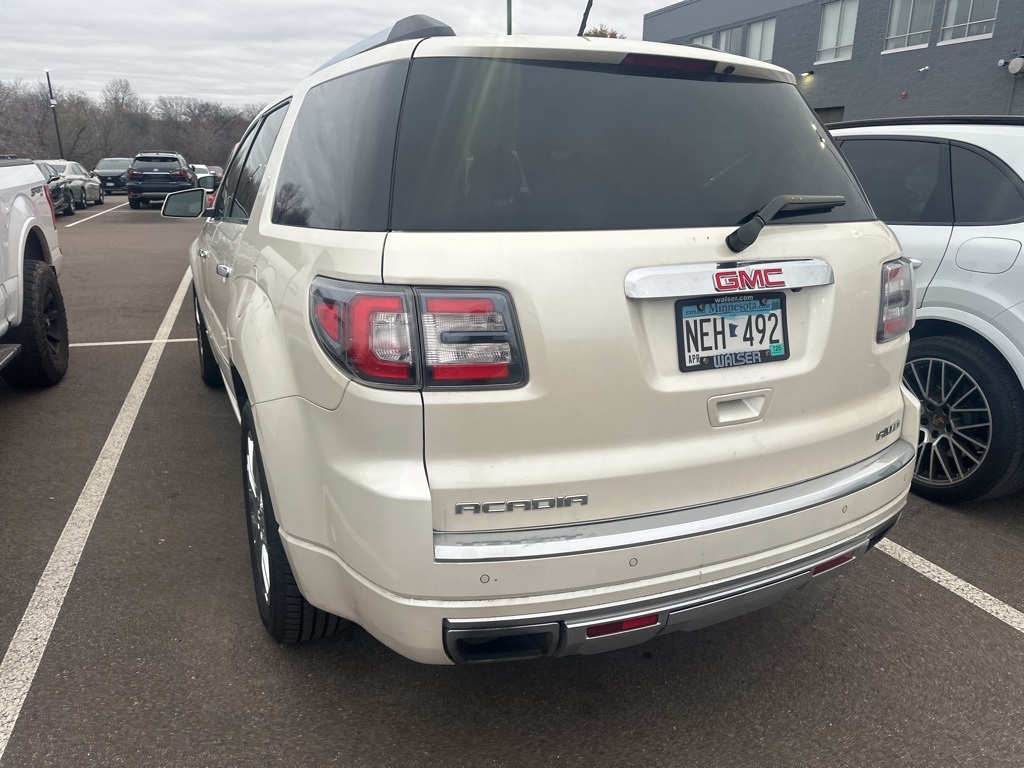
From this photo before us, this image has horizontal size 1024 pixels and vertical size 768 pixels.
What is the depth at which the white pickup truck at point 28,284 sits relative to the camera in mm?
4695

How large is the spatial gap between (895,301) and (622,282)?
988 mm

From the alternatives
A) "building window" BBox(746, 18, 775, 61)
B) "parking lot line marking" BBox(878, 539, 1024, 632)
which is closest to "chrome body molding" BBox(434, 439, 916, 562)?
"parking lot line marking" BBox(878, 539, 1024, 632)

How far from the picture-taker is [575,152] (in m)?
1.99

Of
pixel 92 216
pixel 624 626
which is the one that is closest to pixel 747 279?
pixel 624 626

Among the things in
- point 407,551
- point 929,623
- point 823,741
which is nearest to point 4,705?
point 407,551

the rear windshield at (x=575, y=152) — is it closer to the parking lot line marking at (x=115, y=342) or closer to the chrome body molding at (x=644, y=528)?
the chrome body molding at (x=644, y=528)

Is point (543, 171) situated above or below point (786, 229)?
above

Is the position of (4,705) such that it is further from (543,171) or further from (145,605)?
(543,171)

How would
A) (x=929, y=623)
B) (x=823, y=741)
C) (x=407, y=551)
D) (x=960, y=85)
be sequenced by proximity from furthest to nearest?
1. (x=960, y=85)
2. (x=929, y=623)
3. (x=823, y=741)
4. (x=407, y=551)

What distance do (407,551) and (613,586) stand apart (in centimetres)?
50

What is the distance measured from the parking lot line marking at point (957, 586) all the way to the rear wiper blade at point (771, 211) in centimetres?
178

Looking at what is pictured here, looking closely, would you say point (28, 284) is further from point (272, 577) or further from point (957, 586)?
point (957, 586)

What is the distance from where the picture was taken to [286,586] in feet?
7.84

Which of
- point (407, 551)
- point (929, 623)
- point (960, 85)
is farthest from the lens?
point (960, 85)
